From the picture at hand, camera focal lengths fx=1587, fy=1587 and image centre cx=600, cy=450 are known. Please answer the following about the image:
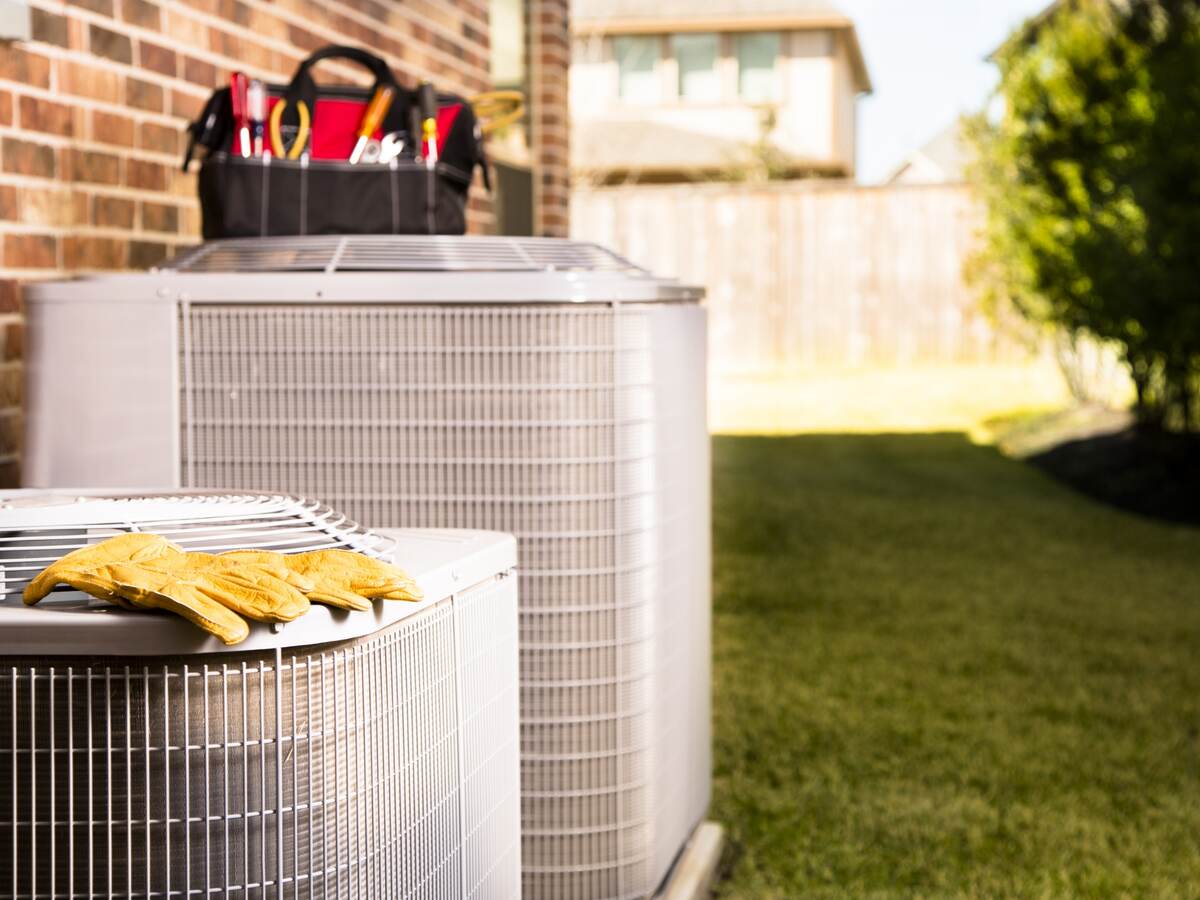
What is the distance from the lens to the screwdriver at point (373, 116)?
313cm

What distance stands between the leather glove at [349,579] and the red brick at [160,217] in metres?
1.89

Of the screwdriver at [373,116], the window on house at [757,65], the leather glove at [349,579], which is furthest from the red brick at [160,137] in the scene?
the window on house at [757,65]

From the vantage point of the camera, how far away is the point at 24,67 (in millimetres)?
2748

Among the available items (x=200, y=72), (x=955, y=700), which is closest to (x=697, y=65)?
(x=955, y=700)

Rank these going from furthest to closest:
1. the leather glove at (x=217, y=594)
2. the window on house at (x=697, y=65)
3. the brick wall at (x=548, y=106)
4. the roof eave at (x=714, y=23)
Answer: the window on house at (x=697, y=65), the roof eave at (x=714, y=23), the brick wall at (x=548, y=106), the leather glove at (x=217, y=594)

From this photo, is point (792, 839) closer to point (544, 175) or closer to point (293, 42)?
point (293, 42)

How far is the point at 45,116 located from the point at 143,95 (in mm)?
372

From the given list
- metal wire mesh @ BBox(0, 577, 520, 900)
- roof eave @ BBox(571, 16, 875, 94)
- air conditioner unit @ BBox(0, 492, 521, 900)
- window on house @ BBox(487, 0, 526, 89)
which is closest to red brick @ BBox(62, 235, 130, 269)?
air conditioner unit @ BBox(0, 492, 521, 900)

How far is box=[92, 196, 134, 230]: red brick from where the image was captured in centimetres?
303

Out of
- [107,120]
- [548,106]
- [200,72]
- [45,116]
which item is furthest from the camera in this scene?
[548,106]

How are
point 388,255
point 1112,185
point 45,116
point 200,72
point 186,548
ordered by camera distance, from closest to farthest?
point 186,548 → point 388,255 → point 45,116 → point 200,72 → point 1112,185

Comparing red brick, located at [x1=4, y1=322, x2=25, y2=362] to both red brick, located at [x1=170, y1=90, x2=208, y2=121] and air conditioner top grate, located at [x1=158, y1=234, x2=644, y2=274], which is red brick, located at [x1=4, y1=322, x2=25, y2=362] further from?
red brick, located at [x1=170, y1=90, x2=208, y2=121]

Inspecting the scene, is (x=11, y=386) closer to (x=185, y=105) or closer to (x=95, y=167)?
(x=95, y=167)

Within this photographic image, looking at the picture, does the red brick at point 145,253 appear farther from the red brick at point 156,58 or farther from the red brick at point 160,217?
the red brick at point 156,58
